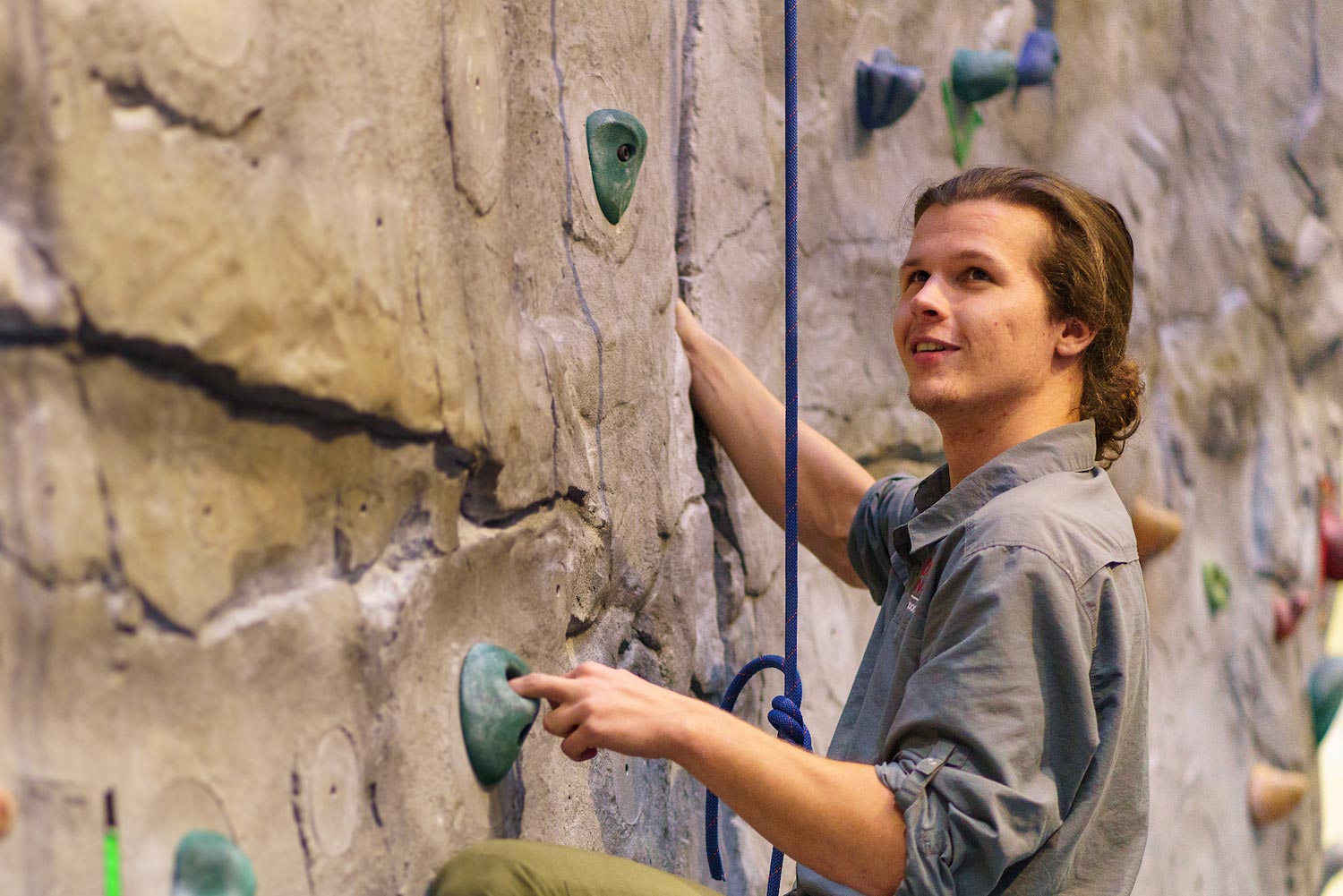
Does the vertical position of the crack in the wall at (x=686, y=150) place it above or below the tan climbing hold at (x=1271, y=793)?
above

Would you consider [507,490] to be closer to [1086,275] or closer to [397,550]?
[397,550]

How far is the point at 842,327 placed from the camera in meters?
1.99

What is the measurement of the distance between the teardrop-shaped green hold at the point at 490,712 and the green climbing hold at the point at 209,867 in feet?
0.86

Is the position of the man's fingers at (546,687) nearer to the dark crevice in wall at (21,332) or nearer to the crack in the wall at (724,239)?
the dark crevice in wall at (21,332)

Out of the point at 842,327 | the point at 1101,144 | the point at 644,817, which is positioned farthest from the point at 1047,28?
the point at 644,817

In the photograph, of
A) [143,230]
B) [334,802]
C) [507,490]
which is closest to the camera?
[143,230]

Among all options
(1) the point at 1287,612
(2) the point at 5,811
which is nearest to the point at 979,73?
(1) the point at 1287,612

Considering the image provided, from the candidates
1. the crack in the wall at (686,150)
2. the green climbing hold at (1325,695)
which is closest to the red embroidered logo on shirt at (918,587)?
the crack in the wall at (686,150)

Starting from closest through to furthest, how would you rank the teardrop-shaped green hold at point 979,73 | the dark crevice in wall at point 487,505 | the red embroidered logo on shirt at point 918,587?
the dark crevice in wall at point 487,505 → the red embroidered logo on shirt at point 918,587 → the teardrop-shaped green hold at point 979,73

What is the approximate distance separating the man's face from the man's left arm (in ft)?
1.25

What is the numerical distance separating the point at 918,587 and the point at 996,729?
0.69 ft

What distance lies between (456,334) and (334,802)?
0.33 meters

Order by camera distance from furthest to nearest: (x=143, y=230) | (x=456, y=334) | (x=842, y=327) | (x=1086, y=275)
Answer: (x=842, y=327) → (x=1086, y=275) → (x=456, y=334) → (x=143, y=230)

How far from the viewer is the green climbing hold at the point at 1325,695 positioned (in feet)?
10.2
